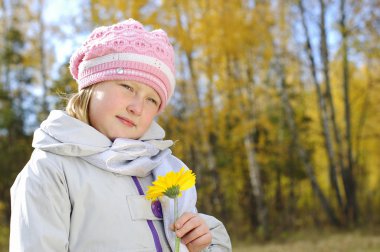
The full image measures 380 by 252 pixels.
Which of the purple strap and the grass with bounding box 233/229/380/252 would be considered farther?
the grass with bounding box 233/229/380/252

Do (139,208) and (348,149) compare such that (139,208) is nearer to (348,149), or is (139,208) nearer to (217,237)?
(217,237)

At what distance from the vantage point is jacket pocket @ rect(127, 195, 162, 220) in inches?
53.2

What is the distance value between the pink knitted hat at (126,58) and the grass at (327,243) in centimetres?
545

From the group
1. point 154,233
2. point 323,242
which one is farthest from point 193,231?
point 323,242

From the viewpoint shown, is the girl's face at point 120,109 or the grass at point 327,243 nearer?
the girl's face at point 120,109

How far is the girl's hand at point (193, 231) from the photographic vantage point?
1307mm

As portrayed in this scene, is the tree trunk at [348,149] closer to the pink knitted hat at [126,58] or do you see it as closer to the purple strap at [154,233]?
the pink knitted hat at [126,58]

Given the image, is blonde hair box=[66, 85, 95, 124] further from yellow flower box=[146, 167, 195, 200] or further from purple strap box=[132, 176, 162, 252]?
yellow flower box=[146, 167, 195, 200]

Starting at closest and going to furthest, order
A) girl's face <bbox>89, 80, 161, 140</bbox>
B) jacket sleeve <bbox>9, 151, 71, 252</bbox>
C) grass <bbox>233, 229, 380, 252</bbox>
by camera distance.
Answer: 1. jacket sleeve <bbox>9, 151, 71, 252</bbox>
2. girl's face <bbox>89, 80, 161, 140</bbox>
3. grass <bbox>233, 229, 380, 252</bbox>

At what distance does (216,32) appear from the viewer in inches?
339

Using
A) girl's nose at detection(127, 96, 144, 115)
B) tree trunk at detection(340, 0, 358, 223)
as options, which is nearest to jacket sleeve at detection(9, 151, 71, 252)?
girl's nose at detection(127, 96, 144, 115)

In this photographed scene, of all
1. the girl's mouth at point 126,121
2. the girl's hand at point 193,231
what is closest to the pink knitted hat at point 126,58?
the girl's mouth at point 126,121

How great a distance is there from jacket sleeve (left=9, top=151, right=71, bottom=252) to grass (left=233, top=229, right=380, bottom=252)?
225 inches

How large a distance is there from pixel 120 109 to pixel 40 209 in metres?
0.40
